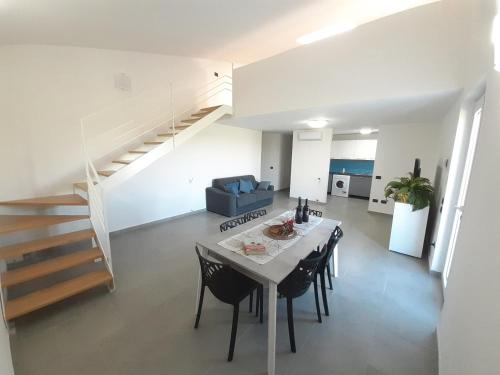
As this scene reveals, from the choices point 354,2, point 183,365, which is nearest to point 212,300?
point 183,365

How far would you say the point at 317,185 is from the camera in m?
6.53

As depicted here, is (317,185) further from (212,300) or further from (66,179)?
(66,179)

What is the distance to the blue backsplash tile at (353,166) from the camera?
7.64m

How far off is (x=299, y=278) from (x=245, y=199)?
12.3ft

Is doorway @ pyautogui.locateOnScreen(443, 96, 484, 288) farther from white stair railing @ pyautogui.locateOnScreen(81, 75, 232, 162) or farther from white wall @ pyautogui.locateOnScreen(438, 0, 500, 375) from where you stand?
white stair railing @ pyautogui.locateOnScreen(81, 75, 232, 162)

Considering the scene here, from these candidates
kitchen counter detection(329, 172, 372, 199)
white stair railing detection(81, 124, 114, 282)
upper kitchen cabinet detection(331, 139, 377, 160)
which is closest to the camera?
white stair railing detection(81, 124, 114, 282)

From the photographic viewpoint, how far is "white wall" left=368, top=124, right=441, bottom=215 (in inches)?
187

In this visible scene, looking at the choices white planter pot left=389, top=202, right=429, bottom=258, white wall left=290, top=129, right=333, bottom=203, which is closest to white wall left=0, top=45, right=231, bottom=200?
white wall left=290, top=129, right=333, bottom=203

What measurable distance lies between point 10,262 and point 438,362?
516 centimetres

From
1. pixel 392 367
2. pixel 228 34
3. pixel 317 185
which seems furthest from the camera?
pixel 317 185

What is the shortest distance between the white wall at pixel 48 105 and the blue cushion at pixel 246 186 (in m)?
3.28

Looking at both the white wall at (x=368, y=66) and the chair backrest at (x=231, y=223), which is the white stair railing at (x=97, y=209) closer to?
the chair backrest at (x=231, y=223)

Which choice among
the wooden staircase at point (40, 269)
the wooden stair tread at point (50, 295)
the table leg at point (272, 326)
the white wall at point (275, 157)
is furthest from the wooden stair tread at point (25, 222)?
the white wall at point (275, 157)

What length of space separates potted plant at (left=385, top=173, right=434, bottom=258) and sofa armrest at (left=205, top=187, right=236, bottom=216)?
3.21 meters
